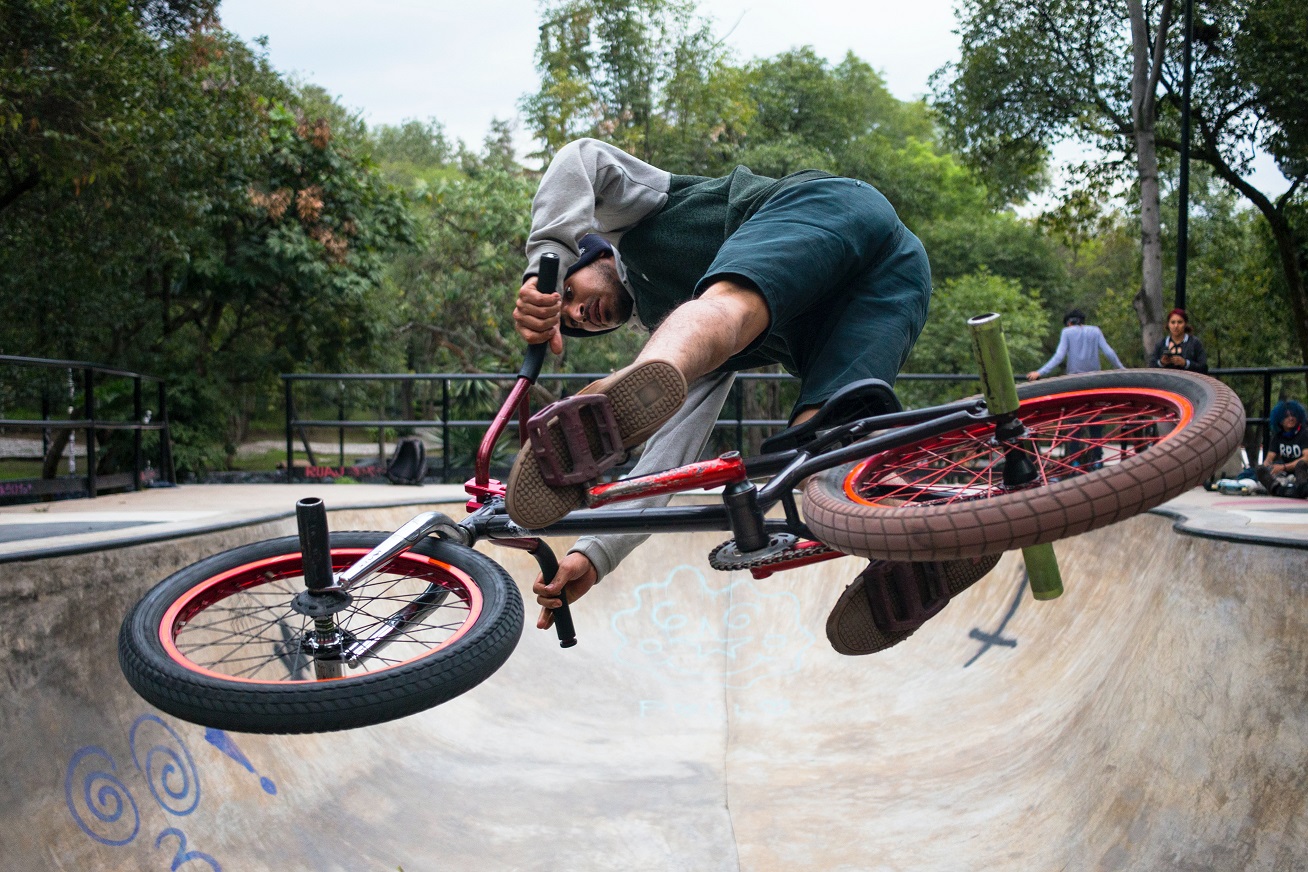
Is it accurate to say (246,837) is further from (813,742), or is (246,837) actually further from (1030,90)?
(1030,90)

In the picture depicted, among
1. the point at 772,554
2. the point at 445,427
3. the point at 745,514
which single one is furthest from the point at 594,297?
the point at 445,427

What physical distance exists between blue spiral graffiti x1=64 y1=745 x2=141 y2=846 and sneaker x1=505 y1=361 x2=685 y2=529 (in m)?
1.96

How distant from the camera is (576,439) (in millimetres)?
2207

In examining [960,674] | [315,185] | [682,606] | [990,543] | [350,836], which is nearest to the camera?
[990,543]

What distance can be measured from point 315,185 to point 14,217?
445 cm

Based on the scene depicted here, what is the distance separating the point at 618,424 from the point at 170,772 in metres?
2.46

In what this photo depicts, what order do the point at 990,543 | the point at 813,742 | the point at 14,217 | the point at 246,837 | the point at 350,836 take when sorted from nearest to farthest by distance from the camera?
the point at 990,543
the point at 246,837
the point at 350,836
the point at 813,742
the point at 14,217

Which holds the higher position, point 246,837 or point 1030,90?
point 1030,90

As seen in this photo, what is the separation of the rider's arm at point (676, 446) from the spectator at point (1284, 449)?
6.69 m

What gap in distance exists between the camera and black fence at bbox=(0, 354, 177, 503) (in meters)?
7.96

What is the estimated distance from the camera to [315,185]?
1543 centimetres

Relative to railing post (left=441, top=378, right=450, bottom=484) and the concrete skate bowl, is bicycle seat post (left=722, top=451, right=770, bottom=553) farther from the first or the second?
railing post (left=441, top=378, right=450, bottom=484)

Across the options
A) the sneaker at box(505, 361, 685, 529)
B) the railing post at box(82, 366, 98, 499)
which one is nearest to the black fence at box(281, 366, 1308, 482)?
the railing post at box(82, 366, 98, 499)

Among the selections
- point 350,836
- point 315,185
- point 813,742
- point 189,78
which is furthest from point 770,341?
point 315,185
